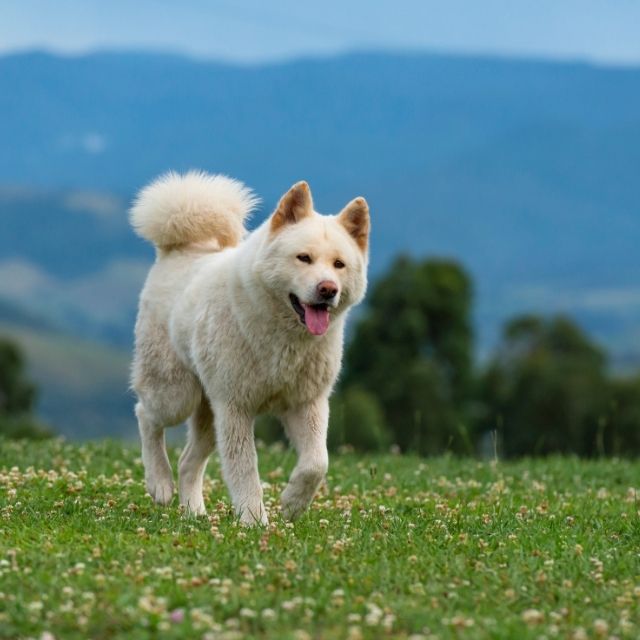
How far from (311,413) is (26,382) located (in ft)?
238

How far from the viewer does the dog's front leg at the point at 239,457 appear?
9664mm

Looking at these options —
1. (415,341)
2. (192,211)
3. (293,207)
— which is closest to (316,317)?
(293,207)

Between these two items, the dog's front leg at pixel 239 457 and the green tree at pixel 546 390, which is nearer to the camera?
the dog's front leg at pixel 239 457

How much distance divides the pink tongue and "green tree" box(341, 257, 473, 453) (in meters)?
67.2

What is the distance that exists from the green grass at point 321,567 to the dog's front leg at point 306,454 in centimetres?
23

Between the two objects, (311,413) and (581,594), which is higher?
(311,413)

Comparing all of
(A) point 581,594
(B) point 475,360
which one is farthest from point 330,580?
(B) point 475,360

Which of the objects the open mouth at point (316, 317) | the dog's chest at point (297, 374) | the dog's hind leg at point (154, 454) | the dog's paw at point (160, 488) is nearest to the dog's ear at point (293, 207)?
the open mouth at point (316, 317)

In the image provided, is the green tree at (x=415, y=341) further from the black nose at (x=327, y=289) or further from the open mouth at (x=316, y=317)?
the black nose at (x=327, y=289)

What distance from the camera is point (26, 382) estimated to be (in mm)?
80125

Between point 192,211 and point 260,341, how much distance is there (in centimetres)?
203

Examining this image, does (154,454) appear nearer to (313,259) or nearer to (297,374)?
(297,374)

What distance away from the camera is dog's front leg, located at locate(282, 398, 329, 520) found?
31.0 feet

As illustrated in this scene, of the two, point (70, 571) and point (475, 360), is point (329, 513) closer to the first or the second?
point (70, 571)
